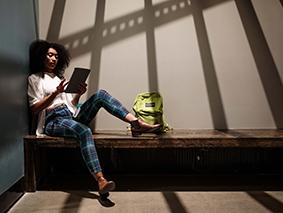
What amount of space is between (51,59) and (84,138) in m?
0.79

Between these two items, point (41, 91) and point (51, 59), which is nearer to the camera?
point (41, 91)

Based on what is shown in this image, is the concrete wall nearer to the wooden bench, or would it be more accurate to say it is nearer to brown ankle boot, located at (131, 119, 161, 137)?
the wooden bench

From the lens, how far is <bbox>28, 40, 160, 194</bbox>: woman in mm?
2115

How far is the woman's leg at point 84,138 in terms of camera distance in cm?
200

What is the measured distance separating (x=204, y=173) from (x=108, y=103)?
47.4 inches

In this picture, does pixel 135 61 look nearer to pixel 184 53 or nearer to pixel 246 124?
pixel 184 53

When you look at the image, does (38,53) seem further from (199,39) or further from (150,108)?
(199,39)

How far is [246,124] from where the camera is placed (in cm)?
278

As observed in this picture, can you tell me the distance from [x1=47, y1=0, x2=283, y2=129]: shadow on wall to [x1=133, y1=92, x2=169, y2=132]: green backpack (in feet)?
0.73

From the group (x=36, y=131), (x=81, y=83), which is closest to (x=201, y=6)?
(x=81, y=83)

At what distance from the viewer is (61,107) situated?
2.33 m

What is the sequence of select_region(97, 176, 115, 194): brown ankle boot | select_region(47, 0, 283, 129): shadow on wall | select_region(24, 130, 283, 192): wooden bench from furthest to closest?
select_region(47, 0, 283, 129): shadow on wall
select_region(24, 130, 283, 192): wooden bench
select_region(97, 176, 115, 194): brown ankle boot

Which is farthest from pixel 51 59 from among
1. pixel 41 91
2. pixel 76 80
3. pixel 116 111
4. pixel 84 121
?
pixel 116 111

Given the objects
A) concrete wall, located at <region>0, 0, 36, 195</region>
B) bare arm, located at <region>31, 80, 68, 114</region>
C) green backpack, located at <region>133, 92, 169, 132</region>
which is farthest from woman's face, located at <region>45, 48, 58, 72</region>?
green backpack, located at <region>133, 92, 169, 132</region>
